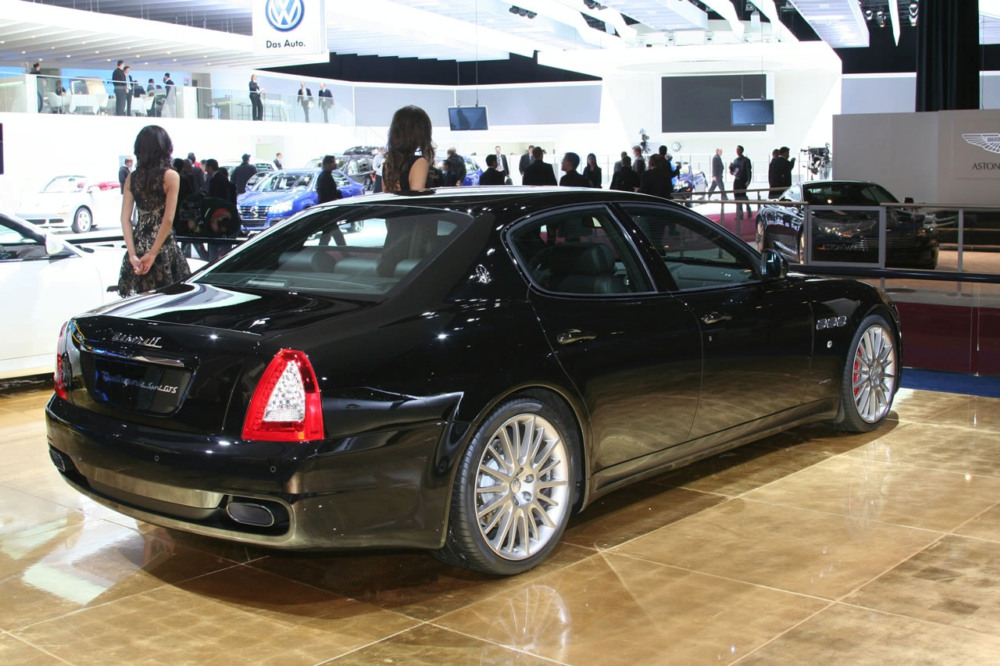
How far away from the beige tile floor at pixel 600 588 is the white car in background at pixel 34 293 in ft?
7.07

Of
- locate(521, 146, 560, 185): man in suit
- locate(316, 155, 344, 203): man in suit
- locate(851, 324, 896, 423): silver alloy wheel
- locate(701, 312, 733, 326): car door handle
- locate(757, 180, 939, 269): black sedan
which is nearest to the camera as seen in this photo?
locate(701, 312, 733, 326): car door handle

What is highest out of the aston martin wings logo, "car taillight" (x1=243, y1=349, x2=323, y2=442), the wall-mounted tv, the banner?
the wall-mounted tv

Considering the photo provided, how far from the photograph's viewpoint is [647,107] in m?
43.0

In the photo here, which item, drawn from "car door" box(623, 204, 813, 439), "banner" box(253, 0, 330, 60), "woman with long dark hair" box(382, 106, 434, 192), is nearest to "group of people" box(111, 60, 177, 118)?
"banner" box(253, 0, 330, 60)

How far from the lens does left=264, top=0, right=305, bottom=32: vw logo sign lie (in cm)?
1531

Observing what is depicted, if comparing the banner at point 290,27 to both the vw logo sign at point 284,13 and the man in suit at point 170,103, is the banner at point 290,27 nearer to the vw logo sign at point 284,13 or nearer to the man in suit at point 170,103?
the vw logo sign at point 284,13

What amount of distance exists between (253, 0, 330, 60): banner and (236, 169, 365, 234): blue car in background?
648 cm

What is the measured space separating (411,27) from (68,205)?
641 inches

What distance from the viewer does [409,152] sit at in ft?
21.7

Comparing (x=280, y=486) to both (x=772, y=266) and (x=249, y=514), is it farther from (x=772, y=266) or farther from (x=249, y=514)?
(x=772, y=266)

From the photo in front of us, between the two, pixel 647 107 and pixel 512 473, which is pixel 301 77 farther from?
pixel 512 473

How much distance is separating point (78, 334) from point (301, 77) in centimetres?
4348

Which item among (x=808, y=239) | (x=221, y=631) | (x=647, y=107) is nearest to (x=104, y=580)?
(x=221, y=631)

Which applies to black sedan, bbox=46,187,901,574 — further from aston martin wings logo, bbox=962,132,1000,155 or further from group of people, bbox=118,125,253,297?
aston martin wings logo, bbox=962,132,1000,155
